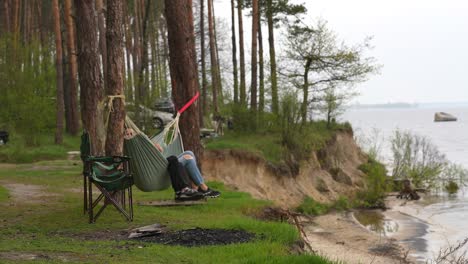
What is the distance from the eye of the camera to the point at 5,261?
6.03 metres

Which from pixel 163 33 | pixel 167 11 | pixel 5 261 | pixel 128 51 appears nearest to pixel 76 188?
pixel 167 11

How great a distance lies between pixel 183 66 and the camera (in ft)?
40.7

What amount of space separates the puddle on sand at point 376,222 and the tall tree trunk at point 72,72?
1137 centimetres

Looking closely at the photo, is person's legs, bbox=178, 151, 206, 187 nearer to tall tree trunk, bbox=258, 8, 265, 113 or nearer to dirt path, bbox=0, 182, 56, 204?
dirt path, bbox=0, 182, 56, 204

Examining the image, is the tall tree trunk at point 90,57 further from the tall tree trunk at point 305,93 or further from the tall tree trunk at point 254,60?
the tall tree trunk at point 305,93

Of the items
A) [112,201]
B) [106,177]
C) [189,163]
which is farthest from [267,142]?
[112,201]

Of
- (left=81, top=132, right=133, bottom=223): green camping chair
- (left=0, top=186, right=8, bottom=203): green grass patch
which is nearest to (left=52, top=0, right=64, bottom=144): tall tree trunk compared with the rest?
(left=0, top=186, right=8, bottom=203): green grass patch

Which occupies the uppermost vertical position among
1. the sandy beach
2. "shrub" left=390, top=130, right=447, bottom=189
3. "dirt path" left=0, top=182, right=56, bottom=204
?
"dirt path" left=0, top=182, right=56, bottom=204

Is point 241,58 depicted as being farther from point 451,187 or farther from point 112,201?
point 112,201

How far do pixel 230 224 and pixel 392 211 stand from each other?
16649mm

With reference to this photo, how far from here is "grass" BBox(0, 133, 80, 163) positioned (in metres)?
20.6

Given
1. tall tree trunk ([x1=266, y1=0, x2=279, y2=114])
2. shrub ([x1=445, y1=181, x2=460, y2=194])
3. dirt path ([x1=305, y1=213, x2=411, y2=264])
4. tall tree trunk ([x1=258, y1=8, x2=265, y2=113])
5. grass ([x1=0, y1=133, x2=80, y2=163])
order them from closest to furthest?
dirt path ([x1=305, y1=213, x2=411, y2=264]) < grass ([x1=0, y1=133, x2=80, y2=163]) < tall tree trunk ([x1=266, y1=0, x2=279, y2=114]) < tall tree trunk ([x1=258, y1=8, x2=265, y2=113]) < shrub ([x1=445, y1=181, x2=460, y2=194])

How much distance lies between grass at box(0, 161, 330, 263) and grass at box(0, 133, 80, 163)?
7985 mm

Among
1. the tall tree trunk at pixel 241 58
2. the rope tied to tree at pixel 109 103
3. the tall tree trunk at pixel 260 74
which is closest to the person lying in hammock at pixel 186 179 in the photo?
the rope tied to tree at pixel 109 103
